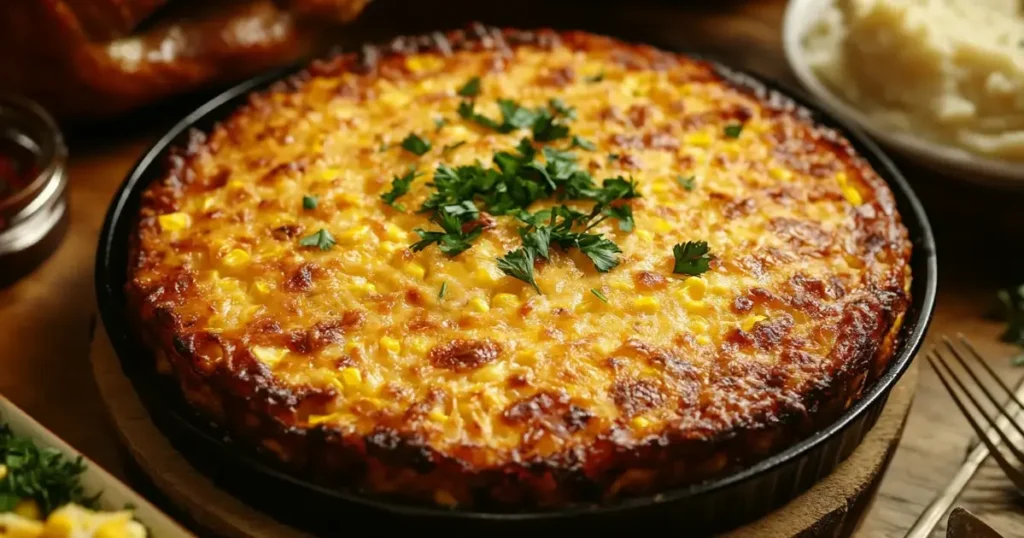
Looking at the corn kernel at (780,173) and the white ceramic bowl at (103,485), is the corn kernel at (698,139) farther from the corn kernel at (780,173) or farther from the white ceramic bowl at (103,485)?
the white ceramic bowl at (103,485)

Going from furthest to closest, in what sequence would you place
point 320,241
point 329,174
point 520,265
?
point 329,174 → point 320,241 → point 520,265

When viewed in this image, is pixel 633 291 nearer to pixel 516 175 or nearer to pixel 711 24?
pixel 516 175

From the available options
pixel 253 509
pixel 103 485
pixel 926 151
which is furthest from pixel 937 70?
pixel 103 485

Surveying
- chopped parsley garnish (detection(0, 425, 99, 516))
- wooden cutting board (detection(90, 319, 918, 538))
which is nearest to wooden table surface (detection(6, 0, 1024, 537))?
wooden cutting board (detection(90, 319, 918, 538))

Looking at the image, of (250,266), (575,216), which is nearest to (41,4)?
(250,266)

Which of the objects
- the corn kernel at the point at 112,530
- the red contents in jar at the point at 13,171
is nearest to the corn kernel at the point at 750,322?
the corn kernel at the point at 112,530

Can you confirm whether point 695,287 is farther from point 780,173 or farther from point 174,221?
point 174,221
